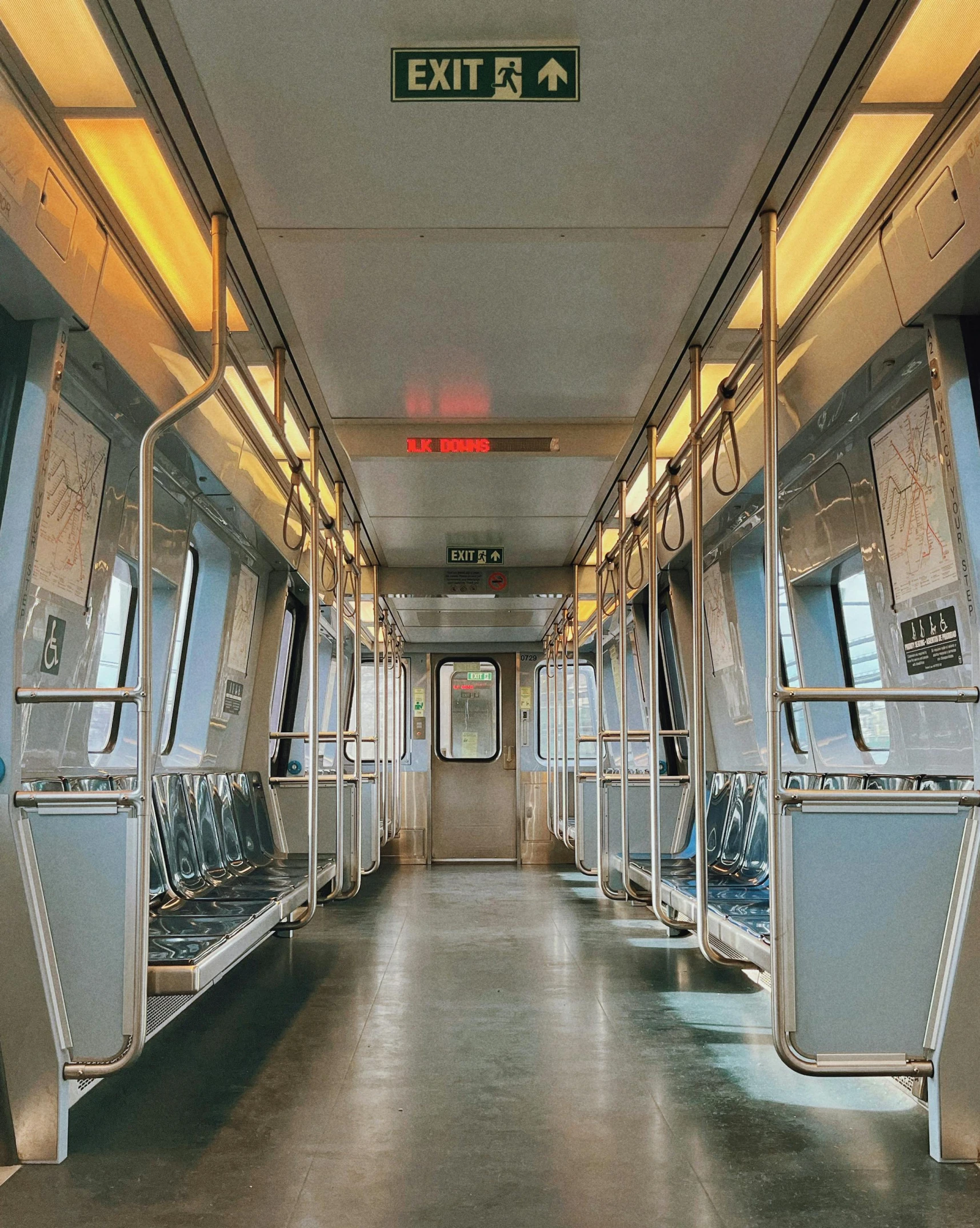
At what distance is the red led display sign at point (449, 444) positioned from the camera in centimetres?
543

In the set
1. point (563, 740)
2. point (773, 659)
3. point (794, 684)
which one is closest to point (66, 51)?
point (773, 659)

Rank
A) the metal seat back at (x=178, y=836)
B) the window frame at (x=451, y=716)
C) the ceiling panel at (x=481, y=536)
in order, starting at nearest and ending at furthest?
1. the metal seat back at (x=178, y=836)
2. the ceiling panel at (x=481, y=536)
3. the window frame at (x=451, y=716)

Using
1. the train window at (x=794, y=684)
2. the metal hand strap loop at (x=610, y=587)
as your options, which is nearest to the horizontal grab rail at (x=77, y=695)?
the train window at (x=794, y=684)

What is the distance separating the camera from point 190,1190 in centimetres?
292

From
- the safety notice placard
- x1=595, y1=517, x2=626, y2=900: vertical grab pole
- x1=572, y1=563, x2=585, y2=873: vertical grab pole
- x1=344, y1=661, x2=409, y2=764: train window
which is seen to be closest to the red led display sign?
x1=595, y1=517, x2=626, y2=900: vertical grab pole

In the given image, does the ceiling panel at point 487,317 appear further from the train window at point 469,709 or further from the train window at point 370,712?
the train window at point 469,709

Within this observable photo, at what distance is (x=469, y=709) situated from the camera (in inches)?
556

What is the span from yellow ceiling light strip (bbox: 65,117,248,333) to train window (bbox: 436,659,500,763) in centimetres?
1018

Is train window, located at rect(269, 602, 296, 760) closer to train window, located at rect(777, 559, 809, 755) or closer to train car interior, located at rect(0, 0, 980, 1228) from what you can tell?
train car interior, located at rect(0, 0, 980, 1228)

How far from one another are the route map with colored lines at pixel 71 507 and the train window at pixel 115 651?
59cm

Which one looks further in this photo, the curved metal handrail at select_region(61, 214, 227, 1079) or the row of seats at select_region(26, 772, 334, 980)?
the row of seats at select_region(26, 772, 334, 980)

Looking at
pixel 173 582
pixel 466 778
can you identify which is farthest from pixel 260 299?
pixel 466 778

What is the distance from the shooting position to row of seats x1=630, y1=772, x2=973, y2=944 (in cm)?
414

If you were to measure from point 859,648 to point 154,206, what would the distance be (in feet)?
11.9
